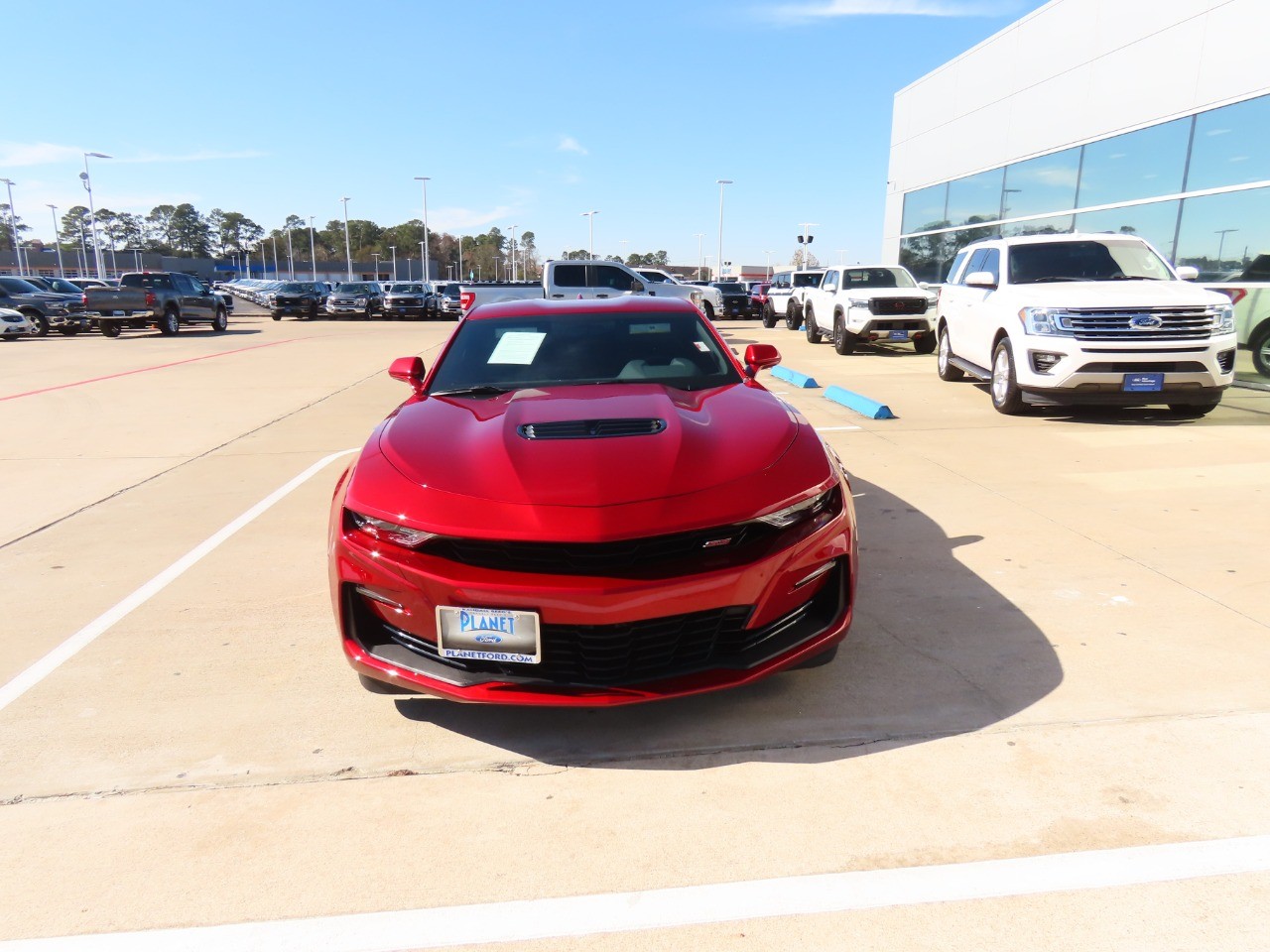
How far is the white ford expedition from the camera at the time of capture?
8.25m

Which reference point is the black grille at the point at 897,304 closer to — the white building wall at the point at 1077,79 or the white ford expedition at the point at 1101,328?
the white building wall at the point at 1077,79

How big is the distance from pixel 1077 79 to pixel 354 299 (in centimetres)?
2959

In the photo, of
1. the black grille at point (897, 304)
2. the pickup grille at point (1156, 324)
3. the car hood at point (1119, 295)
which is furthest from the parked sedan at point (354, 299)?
the pickup grille at point (1156, 324)

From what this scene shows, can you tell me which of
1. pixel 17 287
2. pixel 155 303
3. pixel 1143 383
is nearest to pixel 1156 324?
pixel 1143 383

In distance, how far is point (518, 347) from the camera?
4.47 metres

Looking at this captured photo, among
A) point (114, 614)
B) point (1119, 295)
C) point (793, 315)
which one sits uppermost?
point (1119, 295)

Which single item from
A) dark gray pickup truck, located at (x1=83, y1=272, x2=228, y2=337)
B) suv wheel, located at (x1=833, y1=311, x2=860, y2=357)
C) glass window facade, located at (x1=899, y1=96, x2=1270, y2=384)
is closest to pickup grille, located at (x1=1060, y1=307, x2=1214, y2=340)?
glass window facade, located at (x1=899, y1=96, x2=1270, y2=384)

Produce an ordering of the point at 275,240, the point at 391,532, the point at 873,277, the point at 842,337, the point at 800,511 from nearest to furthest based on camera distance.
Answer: the point at 391,532 → the point at 800,511 → the point at 842,337 → the point at 873,277 → the point at 275,240

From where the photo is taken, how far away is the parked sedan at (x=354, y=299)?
3762 cm

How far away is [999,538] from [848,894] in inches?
134

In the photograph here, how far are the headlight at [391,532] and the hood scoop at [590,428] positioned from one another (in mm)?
601

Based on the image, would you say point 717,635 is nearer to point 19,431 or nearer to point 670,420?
point 670,420

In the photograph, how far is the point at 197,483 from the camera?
22.9 ft

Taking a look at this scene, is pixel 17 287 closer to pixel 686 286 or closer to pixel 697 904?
pixel 686 286
